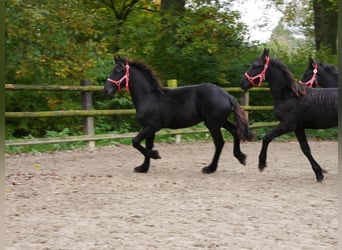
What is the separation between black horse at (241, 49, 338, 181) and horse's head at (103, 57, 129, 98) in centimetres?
198

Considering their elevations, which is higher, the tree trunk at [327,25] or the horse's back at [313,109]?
the tree trunk at [327,25]

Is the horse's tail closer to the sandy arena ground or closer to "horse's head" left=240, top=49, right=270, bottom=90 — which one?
"horse's head" left=240, top=49, right=270, bottom=90

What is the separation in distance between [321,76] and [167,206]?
4.28 meters

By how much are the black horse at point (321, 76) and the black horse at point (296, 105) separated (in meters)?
1.25

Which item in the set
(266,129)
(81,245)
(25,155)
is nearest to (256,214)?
(81,245)

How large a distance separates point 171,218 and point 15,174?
3668mm

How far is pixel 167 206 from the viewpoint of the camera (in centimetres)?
507

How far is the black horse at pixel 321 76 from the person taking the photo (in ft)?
26.6

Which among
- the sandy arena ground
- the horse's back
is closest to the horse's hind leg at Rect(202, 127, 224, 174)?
the sandy arena ground

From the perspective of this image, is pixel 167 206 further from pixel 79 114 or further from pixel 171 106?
pixel 79 114

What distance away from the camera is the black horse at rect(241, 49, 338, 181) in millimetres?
6734

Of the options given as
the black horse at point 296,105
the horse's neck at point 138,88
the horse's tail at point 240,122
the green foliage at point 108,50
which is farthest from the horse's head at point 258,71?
the green foliage at point 108,50

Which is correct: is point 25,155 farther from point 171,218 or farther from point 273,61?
point 171,218

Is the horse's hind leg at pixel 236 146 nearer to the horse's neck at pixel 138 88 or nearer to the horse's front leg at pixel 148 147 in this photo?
the horse's front leg at pixel 148 147
